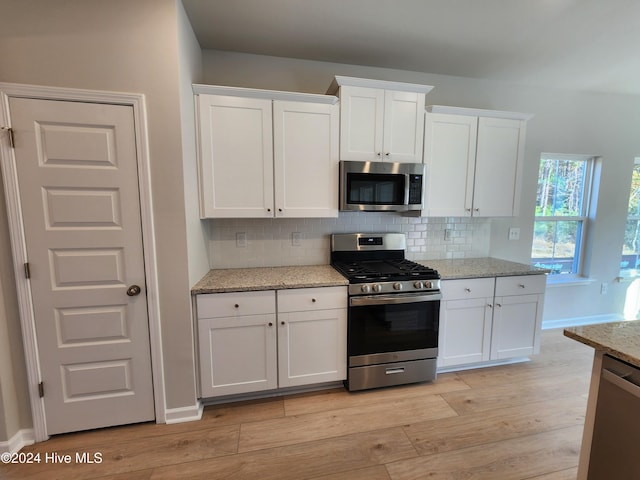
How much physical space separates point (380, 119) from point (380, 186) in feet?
1.77

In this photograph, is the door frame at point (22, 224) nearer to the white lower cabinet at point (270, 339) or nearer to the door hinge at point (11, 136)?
the door hinge at point (11, 136)

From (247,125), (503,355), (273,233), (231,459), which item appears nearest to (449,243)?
(503,355)

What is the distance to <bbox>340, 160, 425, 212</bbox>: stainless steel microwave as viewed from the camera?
2.21 m

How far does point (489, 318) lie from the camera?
2.38m

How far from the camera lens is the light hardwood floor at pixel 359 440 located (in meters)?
1.51

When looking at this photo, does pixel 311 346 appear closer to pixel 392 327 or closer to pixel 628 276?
pixel 392 327

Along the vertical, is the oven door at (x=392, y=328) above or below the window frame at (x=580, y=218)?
below

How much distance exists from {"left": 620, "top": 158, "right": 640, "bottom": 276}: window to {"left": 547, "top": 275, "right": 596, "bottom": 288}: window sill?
62 cm

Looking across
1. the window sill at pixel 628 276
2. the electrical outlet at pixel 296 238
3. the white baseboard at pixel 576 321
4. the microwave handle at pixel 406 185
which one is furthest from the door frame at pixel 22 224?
the window sill at pixel 628 276

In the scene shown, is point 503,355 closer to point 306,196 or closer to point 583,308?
point 583,308

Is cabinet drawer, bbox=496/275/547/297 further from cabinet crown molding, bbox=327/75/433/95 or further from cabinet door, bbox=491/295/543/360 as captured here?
cabinet crown molding, bbox=327/75/433/95

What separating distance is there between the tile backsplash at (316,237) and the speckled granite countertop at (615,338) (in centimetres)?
163

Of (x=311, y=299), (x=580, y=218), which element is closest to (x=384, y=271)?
(x=311, y=299)

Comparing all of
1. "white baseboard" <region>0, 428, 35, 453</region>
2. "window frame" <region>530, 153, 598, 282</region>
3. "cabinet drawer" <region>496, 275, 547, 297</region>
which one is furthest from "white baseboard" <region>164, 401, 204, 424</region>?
"window frame" <region>530, 153, 598, 282</region>
